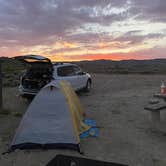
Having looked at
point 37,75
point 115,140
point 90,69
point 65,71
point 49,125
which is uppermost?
point 65,71

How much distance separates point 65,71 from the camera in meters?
11.0

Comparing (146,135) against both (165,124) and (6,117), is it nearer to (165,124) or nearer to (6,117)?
(165,124)

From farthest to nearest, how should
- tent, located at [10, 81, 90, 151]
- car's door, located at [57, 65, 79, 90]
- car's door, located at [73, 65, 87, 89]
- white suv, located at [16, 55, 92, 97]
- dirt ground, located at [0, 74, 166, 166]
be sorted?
car's door, located at [73, 65, 87, 89], car's door, located at [57, 65, 79, 90], white suv, located at [16, 55, 92, 97], tent, located at [10, 81, 90, 151], dirt ground, located at [0, 74, 166, 166]

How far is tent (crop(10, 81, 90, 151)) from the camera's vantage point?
18.3 ft

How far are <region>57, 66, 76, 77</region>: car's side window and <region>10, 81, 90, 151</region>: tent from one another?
167 inches

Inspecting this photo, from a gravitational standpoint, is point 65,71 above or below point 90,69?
above

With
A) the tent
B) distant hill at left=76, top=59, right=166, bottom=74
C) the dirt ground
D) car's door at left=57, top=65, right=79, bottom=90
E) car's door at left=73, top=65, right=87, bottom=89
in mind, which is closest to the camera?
the dirt ground

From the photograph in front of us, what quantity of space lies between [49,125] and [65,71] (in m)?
5.45

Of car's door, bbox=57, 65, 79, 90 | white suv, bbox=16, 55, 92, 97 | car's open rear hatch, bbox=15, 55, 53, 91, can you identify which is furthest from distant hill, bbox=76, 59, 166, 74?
car's open rear hatch, bbox=15, 55, 53, 91

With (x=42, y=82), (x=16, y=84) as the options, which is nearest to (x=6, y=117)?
(x=42, y=82)

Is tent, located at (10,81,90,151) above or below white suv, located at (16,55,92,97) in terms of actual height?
below

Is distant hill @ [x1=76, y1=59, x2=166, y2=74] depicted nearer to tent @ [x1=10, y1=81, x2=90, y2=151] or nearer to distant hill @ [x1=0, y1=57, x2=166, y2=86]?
distant hill @ [x1=0, y1=57, x2=166, y2=86]

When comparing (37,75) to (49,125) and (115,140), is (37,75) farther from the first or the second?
(115,140)

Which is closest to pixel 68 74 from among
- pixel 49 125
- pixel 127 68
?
pixel 49 125
